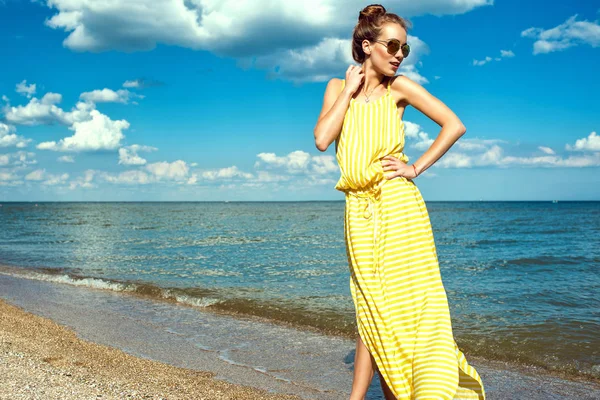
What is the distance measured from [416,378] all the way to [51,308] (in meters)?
8.48

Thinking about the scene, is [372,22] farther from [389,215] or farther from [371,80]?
[389,215]

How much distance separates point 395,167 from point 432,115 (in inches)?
14.5

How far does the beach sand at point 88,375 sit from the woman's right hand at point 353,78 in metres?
3.18

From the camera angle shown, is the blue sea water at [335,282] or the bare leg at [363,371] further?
the blue sea water at [335,282]

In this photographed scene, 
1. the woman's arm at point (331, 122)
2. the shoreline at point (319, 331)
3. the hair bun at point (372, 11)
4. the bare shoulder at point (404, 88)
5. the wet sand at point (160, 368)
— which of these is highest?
the hair bun at point (372, 11)

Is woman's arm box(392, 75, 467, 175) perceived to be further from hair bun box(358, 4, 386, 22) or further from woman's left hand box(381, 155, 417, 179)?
hair bun box(358, 4, 386, 22)

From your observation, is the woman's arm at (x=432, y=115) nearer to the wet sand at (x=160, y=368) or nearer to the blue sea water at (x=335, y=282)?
the wet sand at (x=160, y=368)

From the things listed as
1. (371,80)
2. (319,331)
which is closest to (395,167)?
(371,80)

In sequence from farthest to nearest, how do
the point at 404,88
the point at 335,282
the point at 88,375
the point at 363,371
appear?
the point at 335,282 → the point at 88,375 → the point at 363,371 → the point at 404,88

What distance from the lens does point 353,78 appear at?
3004 mm

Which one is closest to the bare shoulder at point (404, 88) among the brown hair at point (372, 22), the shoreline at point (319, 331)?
the brown hair at point (372, 22)

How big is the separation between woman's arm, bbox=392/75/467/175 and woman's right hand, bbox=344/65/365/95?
20cm

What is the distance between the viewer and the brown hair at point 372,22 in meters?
2.94

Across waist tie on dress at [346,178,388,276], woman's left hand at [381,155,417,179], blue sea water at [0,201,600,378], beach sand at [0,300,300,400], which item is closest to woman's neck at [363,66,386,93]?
woman's left hand at [381,155,417,179]
